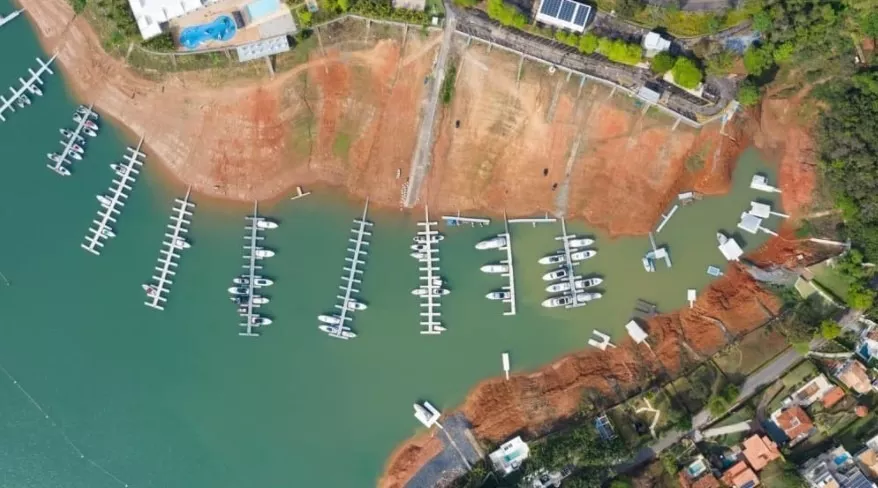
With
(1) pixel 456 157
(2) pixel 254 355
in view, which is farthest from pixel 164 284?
(1) pixel 456 157

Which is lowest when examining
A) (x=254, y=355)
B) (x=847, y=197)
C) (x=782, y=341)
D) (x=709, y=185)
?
(x=782, y=341)

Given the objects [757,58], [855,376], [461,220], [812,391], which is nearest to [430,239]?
[461,220]

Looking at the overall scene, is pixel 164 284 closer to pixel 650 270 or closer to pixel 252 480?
pixel 252 480

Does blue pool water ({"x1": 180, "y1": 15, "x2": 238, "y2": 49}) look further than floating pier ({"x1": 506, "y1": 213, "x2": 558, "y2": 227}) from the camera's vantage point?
No

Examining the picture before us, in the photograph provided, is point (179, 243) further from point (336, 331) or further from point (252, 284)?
point (336, 331)

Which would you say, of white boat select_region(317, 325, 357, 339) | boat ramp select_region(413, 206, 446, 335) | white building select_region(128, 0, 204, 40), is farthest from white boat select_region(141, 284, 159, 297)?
boat ramp select_region(413, 206, 446, 335)

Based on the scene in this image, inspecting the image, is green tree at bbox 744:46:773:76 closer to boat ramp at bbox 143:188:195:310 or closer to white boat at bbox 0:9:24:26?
boat ramp at bbox 143:188:195:310

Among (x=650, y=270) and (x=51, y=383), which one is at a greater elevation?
(x=51, y=383)

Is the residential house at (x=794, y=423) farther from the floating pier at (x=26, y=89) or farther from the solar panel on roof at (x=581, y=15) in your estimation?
the floating pier at (x=26, y=89)
